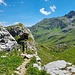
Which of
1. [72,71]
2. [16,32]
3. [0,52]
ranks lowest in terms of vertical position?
[72,71]

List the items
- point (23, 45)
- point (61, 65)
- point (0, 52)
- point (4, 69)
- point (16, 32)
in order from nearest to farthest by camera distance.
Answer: point (4, 69) < point (61, 65) < point (0, 52) < point (23, 45) < point (16, 32)

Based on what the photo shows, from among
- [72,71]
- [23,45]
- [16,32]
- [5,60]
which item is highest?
[16,32]

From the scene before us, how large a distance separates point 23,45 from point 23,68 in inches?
1264

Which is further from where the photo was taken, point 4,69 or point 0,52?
point 0,52

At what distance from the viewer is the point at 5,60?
39.2 meters

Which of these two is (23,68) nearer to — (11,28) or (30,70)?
(30,70)

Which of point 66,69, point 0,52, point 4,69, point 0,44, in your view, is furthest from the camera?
point 0,44

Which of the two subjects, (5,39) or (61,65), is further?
(5,39)

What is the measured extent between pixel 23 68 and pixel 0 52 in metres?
16.5

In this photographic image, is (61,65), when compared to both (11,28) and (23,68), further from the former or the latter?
(11,28)

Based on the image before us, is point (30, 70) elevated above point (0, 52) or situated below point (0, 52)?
below

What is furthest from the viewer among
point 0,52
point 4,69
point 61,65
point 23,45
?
point 23,45

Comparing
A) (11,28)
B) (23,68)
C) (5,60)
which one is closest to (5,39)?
(5,60)

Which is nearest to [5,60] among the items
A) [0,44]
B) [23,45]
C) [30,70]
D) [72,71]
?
[30,70]
